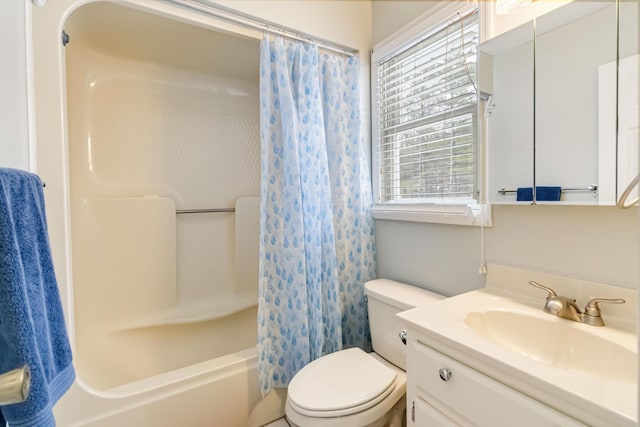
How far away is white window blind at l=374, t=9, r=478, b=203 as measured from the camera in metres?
1.35

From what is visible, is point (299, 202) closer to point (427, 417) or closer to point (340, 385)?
point (340, 385)

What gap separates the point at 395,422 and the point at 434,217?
933 mm

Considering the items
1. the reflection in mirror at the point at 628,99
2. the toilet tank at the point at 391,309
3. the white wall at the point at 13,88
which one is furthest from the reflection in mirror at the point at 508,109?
the white wall at the point at 13,88

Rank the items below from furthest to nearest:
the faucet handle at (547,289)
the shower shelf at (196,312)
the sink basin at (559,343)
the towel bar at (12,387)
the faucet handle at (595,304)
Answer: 1. the shower shelf at (196,312)
2. the faucet handle at (547,289)
3. the faucet handle at (595,304)
4. the sink basin at (559,343)
5. the towel bar at (12,387)

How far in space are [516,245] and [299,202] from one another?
944 millimetres

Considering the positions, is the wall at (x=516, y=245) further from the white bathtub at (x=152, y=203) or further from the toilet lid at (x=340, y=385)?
the white bathtub at (x=152, y=203)

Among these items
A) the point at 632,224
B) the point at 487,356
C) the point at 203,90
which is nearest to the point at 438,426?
the point at 487,356

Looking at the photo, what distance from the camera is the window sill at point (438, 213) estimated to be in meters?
1.28

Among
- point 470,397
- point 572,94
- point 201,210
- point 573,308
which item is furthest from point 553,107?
point 201,210

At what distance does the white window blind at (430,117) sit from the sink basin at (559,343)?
1.77 feet

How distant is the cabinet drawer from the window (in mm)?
672

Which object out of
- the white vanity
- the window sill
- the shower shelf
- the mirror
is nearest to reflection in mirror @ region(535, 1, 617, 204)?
the mirror

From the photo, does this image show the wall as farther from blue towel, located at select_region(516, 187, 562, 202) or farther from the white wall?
the white wall

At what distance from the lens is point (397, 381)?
128 cm
